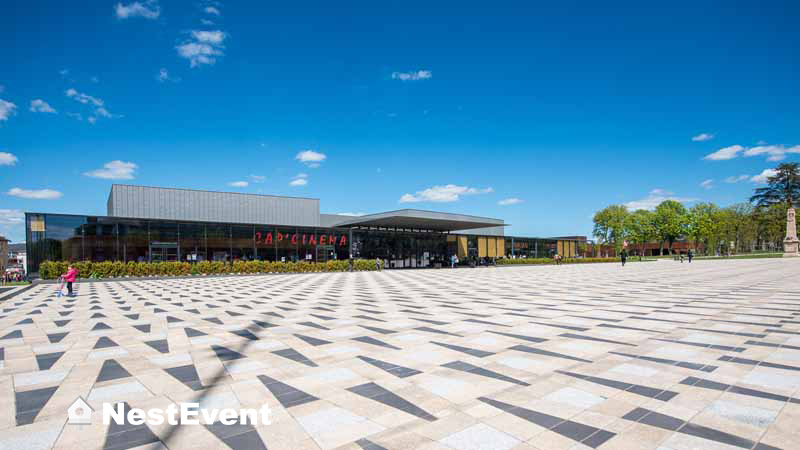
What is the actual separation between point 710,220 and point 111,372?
101031 millimetres

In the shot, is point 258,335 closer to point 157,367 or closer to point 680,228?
point 157,367

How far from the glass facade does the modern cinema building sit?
60mm

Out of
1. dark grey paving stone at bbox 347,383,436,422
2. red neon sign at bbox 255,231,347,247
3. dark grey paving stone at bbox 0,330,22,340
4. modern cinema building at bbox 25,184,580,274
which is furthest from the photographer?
red neon sign at bbox 255,231,347,247

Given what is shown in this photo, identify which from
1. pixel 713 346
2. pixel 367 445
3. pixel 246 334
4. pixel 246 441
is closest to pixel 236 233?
pixel 246 334

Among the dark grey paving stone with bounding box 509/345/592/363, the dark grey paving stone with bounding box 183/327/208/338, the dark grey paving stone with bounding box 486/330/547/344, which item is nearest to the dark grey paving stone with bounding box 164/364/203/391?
the dark grey paving stone with bounding box 183/327/208/338

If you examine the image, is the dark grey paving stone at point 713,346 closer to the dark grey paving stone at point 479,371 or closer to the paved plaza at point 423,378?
the paved plaza at point 423,378

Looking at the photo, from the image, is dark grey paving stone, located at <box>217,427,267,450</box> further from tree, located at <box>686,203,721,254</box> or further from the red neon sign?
tree, located at <box>686,203,721,254</box>

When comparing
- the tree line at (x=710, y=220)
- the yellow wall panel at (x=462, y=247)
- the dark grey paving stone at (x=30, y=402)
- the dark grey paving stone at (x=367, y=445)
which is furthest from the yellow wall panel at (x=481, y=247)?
the dark grey paving stone at (x=367, y=445)

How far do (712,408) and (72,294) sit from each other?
20.7m

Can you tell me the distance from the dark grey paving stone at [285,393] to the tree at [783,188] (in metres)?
102

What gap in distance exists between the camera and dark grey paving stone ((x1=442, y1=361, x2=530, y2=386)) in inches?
195

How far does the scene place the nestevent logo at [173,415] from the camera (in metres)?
3.85

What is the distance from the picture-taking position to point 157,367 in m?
5.68

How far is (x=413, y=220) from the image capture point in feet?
119
